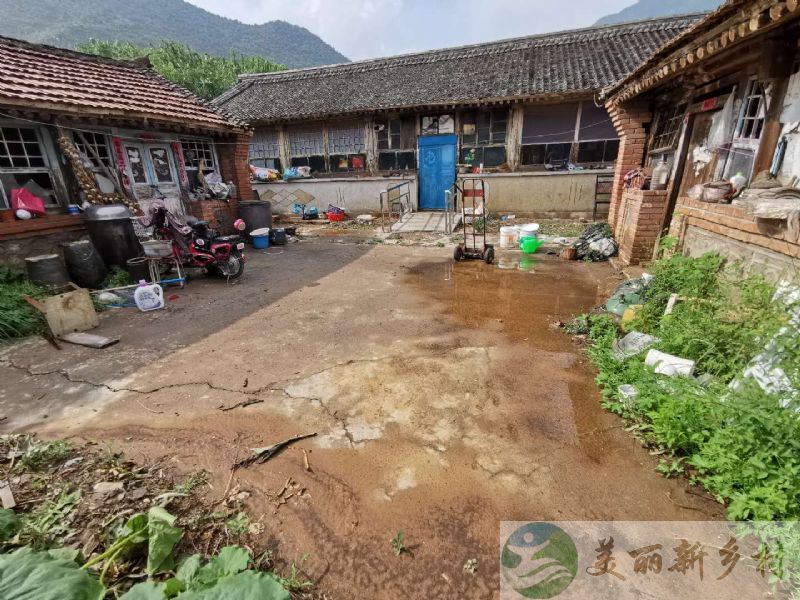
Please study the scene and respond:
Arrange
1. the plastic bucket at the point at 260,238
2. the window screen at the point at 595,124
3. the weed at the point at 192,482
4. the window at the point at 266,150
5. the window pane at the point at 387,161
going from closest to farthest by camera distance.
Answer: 1. the weed at the point at 192,482
2. the plastic bucket at the point at 260,238
3. the window screen at the point at 595,124
4. the window pane at the point at 387,161
5. the window at the point at 266,150

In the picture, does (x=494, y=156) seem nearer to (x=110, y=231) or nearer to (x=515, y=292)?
(x=515, y=292)

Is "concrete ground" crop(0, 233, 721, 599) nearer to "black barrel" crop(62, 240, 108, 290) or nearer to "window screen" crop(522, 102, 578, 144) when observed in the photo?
"black barrel" crop(62, 240, 108, 290)

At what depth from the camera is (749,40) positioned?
13.8 feet

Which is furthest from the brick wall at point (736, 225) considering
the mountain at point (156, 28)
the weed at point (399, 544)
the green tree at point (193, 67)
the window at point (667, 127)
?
the mountain at point (156, 28)

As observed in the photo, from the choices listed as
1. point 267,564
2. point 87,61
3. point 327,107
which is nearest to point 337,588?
point 267,564

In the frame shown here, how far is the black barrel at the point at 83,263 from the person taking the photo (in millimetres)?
6277

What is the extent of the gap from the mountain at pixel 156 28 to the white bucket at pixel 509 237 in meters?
74.7

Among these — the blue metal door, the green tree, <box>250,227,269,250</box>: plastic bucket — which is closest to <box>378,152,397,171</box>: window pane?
the blue metal door

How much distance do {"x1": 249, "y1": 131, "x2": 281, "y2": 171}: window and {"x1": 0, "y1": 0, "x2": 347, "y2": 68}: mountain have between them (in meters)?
63.4

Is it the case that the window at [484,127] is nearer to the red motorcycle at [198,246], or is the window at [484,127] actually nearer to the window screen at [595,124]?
the window screen at [595,124]

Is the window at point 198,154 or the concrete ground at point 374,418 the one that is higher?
the window at point 198,154

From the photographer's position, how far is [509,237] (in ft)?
29.2

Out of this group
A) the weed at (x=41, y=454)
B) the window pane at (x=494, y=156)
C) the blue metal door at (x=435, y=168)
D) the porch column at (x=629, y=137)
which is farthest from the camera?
the blue metal door at (x=435, y=168)

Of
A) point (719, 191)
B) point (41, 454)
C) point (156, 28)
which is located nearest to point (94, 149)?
point (41, 454)
